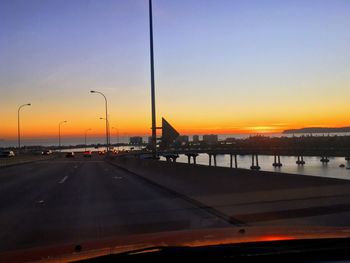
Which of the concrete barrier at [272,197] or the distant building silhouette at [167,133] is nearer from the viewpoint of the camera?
the concrete barrier at [272,197]

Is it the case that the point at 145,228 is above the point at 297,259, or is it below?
below

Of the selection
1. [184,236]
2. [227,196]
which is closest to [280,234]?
[184,236]

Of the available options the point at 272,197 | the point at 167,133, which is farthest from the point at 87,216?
the point at 167,133

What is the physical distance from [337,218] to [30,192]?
13.7m

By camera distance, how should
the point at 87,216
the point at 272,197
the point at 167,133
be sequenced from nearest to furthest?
the point at 87,216 < the point at 272,197 < the point at 167,133

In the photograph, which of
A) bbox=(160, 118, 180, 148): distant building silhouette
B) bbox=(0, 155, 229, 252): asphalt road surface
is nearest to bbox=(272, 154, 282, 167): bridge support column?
bbox=(160, 118, 180, 148): distant building silhouette

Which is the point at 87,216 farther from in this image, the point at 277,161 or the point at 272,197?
the point at 277,161

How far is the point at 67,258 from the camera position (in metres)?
4.06

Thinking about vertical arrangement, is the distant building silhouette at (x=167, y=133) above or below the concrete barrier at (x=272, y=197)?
above

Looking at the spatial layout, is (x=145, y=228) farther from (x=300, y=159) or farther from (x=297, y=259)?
(x=300, y=159)

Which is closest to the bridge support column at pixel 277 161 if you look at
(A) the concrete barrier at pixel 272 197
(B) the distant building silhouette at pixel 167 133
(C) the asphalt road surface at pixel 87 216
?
(B) the distant building silhouette at pixel 167 133

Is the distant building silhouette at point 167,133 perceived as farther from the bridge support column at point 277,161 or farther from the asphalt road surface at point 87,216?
the bridge support column at point 277,161

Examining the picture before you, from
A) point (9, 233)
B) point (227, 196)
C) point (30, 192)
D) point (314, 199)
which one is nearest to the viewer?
point (9, 233)

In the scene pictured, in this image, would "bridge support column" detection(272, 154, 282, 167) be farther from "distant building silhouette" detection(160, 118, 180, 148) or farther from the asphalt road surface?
the asphalt road surface
